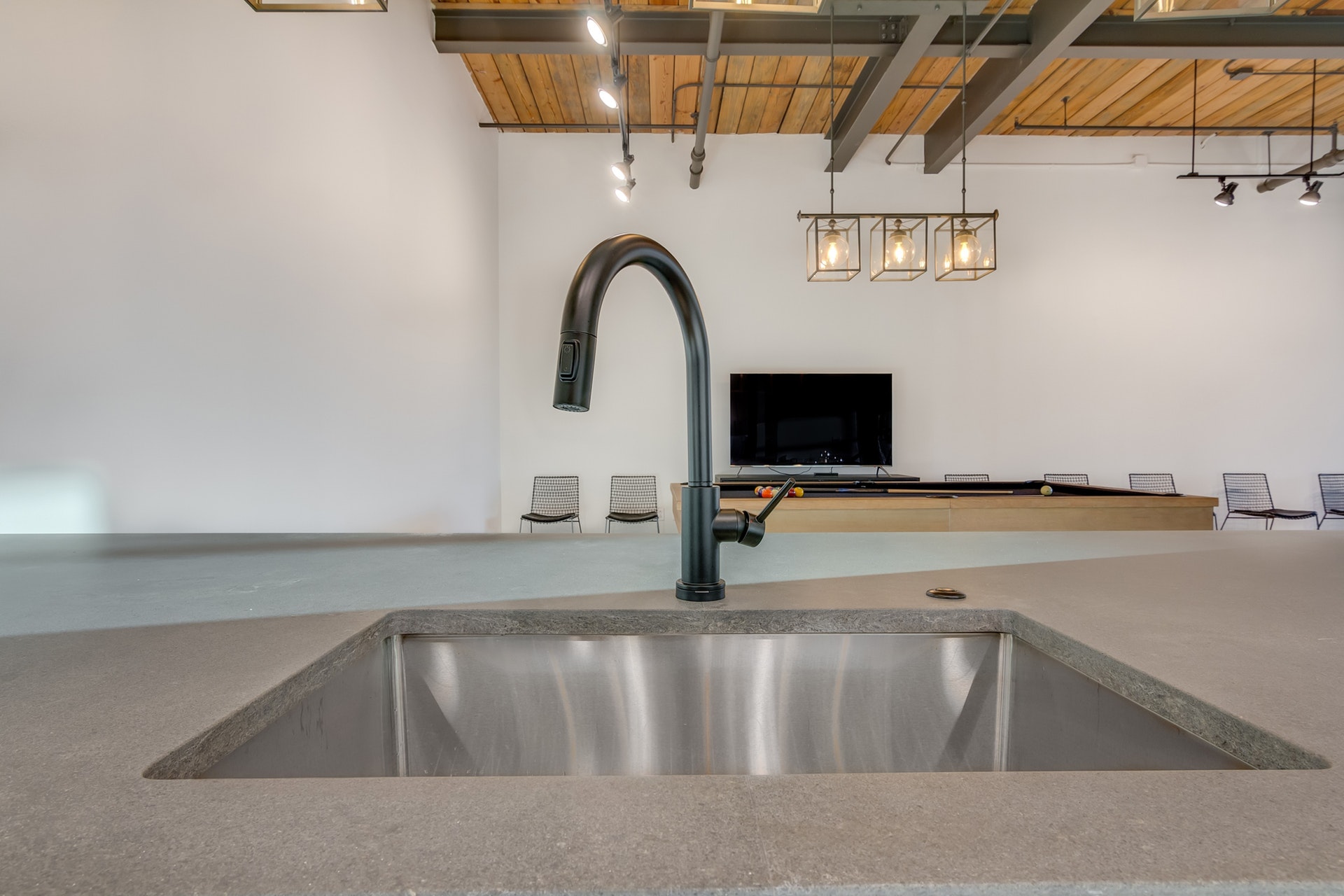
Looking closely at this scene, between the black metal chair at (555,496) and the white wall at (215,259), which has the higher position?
the white wall at (215,259)

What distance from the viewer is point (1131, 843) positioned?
1.05ft

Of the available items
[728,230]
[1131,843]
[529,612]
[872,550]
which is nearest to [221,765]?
[529,612]

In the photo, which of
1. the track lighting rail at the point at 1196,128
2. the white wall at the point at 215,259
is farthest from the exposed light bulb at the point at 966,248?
the white wall at the point at 215,259

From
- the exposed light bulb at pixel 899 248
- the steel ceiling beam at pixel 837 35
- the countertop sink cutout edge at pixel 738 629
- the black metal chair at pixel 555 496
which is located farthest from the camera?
the black metal chair at pixel 555 496

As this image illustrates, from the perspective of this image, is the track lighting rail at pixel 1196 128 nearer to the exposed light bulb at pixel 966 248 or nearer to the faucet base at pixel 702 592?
the exposed light bulb at pixel 966 248

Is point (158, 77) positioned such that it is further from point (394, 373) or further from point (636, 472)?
point (636, 472)

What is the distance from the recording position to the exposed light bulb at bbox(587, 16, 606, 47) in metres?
2.79

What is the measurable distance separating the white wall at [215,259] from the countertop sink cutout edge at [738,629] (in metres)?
1.69

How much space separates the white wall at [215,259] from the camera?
172 cm

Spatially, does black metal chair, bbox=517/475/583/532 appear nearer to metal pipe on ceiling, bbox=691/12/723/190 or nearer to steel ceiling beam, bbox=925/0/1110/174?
metal pipe on ceiling, bbox=691/12/723/190

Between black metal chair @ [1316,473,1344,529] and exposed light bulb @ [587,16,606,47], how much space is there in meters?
7.10

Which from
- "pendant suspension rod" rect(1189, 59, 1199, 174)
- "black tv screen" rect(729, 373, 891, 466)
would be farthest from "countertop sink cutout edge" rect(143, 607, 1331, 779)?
"pendant suspension rod" rect(1189, 59, 1199, 174)

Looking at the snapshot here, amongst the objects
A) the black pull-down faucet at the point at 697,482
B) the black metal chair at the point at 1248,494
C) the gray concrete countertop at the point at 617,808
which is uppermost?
the black pull-down faucet at the point at 697,482

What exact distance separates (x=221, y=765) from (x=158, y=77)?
241cm
